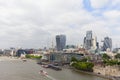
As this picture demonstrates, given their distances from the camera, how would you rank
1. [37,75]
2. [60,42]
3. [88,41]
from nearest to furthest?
[37,75]
[88,41]
[60,42]

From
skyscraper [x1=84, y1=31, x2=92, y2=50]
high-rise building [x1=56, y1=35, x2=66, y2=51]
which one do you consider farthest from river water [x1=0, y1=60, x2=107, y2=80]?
high-rise building [x1=56, y1=35, x2=66, y2=51]

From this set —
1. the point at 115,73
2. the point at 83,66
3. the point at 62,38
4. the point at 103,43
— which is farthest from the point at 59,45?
the point at 115,73

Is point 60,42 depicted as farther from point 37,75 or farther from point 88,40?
point 37,75

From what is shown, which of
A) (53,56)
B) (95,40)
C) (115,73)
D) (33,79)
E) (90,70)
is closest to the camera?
(33,79)

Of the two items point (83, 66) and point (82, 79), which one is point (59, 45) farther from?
point (82, 79)

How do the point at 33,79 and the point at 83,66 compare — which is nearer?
the point at 33,79

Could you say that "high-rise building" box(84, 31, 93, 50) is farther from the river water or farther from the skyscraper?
the river water

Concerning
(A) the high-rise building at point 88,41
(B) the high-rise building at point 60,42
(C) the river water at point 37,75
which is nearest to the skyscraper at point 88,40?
(A) the high-rise building at point 88,41

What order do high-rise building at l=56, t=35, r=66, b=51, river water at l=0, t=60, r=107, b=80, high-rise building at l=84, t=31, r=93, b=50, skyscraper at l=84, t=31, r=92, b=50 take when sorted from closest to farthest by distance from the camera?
river water at l=0, t=60, r=107, b=80 → skyscraper at l=84, t=31, r=92, b=50 → high-rise building at l=84, t=31, r=93, b=50 → high-rise building at l=56, t=35, r=66, b=51

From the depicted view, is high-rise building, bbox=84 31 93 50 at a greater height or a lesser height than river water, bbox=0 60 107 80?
greater

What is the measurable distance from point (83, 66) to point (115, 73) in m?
9.49

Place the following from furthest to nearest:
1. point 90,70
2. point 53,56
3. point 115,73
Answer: point 53,56 → point 90,70 → point 115,73

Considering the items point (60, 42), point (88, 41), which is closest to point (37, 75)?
point (88, 41)

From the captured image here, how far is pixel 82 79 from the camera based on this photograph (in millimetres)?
31219
